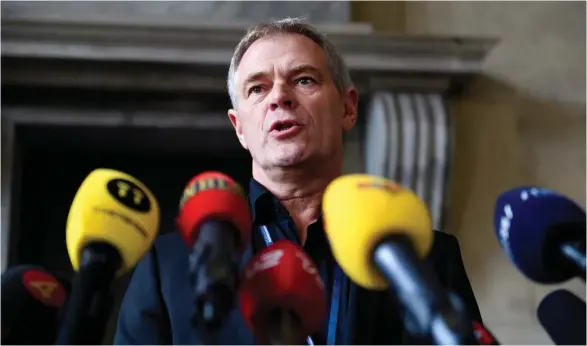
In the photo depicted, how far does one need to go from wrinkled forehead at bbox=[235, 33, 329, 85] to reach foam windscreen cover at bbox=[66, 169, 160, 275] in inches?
11.0

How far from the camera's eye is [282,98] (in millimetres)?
805

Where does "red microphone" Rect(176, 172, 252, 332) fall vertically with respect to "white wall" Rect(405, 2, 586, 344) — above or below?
above

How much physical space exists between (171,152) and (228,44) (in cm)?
32

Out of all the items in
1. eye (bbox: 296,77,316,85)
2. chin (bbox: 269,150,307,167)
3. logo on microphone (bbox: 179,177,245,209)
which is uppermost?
eye (bbox: 296,77,316,85)

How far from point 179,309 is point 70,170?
112 centimetres

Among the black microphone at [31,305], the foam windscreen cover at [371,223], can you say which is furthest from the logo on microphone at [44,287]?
the foam windscreen cover at [371,223]

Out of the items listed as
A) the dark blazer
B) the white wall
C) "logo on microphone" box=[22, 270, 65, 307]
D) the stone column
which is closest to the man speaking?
the dark blazer

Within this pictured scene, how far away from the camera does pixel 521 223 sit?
0.58 meters

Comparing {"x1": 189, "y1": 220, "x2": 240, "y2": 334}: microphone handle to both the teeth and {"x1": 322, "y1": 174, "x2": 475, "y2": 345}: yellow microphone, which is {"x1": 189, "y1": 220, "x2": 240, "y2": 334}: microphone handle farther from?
the teeth

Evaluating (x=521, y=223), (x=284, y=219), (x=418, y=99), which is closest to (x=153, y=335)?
(x=284, y=219)

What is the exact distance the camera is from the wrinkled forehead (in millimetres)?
834

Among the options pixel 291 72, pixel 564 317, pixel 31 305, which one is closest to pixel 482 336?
pixel 564 317

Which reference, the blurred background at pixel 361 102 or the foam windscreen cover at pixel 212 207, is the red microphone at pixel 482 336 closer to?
the foam windscreen cover at pixel 212 207

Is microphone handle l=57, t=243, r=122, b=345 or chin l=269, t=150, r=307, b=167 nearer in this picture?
microphone handle l=57, t=243, r=122, b=345
